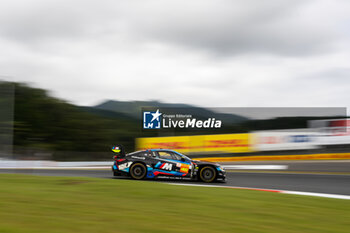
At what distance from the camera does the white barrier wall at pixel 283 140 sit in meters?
21.0

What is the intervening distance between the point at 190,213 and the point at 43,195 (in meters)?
2.97

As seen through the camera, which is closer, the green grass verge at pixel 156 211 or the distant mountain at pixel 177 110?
the green grass verge at pixel 156 211

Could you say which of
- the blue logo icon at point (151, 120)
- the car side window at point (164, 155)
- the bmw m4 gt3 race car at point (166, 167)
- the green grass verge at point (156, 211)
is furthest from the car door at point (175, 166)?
the blue logo icon at point (151, 120)

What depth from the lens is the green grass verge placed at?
464 centimetres

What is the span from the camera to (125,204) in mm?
6062

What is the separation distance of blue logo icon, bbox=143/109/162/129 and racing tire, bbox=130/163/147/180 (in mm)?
13299

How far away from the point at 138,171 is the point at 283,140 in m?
12.9

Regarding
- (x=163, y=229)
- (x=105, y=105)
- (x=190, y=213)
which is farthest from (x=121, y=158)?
(x=105, y=105)

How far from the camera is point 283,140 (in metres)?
21.8

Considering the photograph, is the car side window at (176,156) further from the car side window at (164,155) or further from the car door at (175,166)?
the car side window at (164,155)

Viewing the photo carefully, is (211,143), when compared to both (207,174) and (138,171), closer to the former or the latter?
(207,174)

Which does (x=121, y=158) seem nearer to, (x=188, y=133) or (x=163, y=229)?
(x=163, y=229)

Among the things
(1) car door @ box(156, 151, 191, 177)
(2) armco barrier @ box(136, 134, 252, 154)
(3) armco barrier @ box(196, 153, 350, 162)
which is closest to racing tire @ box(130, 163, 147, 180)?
(1) car door @ box(156, 151, 191, 177)

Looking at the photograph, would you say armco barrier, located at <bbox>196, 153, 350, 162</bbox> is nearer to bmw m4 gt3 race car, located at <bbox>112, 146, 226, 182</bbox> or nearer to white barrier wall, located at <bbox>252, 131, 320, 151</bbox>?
white barrier wall, located at <bbox>252, 131, 320, 151</bbox>
